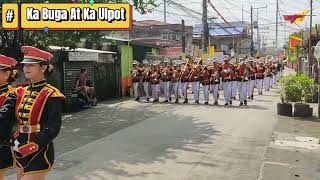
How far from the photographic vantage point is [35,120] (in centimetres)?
423

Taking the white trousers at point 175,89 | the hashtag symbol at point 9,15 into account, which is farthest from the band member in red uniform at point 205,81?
the hashtag symbol at point 9,15

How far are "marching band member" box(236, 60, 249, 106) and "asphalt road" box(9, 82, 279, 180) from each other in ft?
4.76

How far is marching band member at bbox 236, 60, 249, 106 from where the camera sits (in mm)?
17844

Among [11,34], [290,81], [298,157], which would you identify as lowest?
[298,157]

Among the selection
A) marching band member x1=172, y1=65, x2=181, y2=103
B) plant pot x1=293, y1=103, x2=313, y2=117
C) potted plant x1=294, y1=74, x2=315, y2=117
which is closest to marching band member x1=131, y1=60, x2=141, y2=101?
marching band member x1=172, y1=65, x2=181, y2=103

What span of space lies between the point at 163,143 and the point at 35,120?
592cm

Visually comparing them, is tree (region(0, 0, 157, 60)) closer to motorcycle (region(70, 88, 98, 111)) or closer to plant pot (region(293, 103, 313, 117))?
motorcycle (region(70, 88, 98, 111))

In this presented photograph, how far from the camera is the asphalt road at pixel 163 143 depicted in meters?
7.62

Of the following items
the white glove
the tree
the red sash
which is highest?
the tree

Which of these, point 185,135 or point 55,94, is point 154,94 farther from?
point 55,94

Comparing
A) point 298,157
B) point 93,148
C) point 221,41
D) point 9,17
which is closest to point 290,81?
point 298,157

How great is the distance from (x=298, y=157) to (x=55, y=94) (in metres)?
5.90

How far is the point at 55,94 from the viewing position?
4.32 metres

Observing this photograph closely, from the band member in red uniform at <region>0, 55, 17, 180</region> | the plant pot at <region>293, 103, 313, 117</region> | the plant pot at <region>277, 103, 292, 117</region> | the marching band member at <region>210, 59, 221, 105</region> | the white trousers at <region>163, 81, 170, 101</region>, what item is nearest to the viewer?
the band member in red uniform at <region>0, 55, 17, 180</region>
